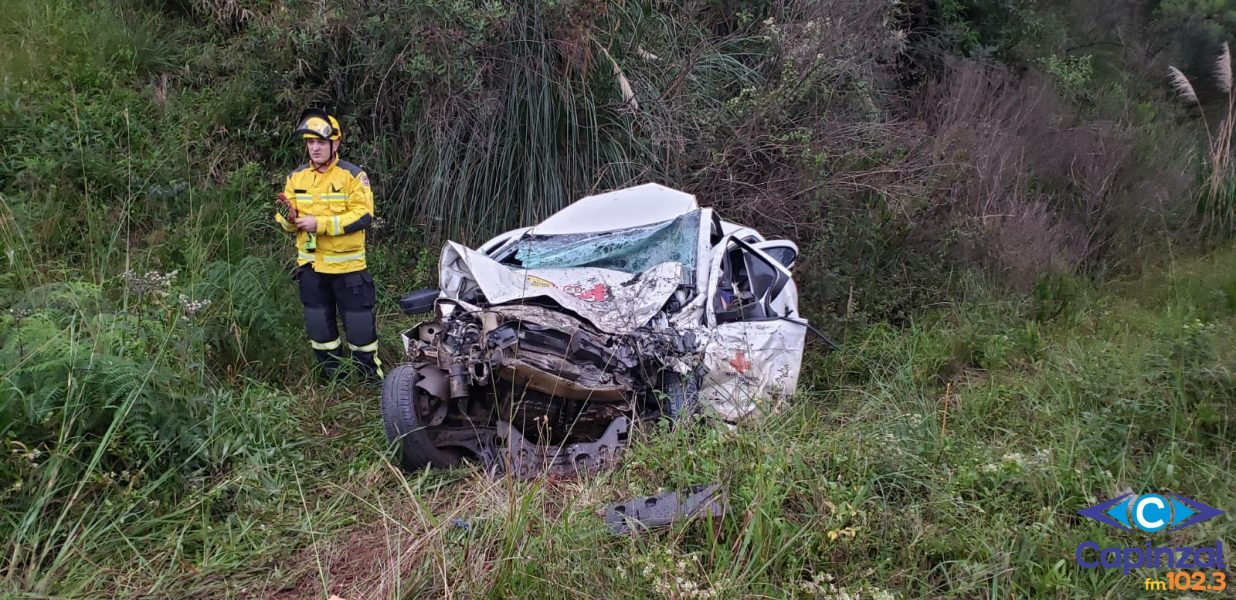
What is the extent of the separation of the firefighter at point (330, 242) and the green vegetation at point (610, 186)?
0.31 m

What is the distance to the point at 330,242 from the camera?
16.3 ft

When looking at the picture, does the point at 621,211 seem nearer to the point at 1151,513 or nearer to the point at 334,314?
the point at 334,314

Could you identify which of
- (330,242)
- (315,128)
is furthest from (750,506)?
(315,128)

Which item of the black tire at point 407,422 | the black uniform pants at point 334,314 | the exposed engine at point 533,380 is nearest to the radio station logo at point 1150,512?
the exposed engine at point 533,380

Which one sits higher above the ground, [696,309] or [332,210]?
[332,210]

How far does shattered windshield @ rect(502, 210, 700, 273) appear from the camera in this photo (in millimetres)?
5012

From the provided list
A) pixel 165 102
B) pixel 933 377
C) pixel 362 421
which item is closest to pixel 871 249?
pixel 933 377

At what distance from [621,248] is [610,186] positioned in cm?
217

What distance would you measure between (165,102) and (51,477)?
5.21 m

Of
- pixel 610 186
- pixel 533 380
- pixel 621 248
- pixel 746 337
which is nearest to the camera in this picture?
pixel 533 380

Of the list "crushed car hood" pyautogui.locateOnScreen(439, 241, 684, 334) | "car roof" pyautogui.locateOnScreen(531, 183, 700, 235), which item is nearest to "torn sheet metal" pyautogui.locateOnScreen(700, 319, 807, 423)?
"crushed car hood" pyautogui.locateOnScreen(439, 241, 684, 334)

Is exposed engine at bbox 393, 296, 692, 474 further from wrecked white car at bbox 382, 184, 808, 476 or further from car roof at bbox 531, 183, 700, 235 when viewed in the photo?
car roof at bbox 531, 183, 700, 235

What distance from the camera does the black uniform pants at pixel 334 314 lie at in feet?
16.7

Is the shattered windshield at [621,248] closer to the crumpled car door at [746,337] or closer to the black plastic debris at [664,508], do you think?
the crumpled car door at [746,337]
